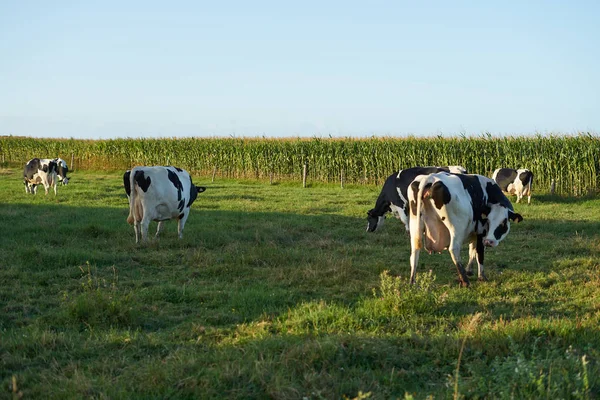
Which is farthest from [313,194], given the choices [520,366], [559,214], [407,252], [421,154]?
[520,366]

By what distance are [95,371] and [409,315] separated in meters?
3.53

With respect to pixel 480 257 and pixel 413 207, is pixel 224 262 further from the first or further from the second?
pixel 480 257

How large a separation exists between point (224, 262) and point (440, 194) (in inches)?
152

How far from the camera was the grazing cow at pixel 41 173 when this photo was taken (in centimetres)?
2425

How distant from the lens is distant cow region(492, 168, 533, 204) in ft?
74.3

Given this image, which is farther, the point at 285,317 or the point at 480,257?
the point at 480,257

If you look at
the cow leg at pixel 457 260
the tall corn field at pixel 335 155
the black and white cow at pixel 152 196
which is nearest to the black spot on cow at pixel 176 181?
the black and white cow at pixel 152 196

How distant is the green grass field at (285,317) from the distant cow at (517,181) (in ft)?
28.8

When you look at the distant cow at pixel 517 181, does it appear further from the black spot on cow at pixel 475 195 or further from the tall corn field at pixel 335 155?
the black spot on cow at pixel 475 195

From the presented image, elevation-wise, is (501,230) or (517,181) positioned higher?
(517,181)

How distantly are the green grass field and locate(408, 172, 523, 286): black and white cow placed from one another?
1.85 ft

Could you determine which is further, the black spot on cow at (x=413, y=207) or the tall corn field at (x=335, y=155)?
the tall corn field at (x=335, y=155)

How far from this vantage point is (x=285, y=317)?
714 cm

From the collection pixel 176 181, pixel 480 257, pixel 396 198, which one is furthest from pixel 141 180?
pixel 480 257
